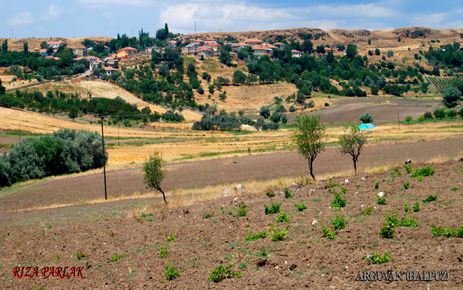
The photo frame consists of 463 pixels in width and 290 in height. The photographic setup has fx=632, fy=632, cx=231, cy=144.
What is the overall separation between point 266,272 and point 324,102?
13982 centimetres

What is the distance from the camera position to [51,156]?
215ft

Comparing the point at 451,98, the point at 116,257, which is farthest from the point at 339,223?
the point at 451,98

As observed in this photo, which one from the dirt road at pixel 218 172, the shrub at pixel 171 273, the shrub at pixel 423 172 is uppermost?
the shrub at pixel 423 172

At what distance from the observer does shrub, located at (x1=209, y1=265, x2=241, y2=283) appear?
16.6m

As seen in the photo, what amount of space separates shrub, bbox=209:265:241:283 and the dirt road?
31.3 meters

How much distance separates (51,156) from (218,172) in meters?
19.9

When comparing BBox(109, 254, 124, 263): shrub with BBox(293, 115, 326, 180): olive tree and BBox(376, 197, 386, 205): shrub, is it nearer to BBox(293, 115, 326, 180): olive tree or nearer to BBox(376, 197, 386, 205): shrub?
BBox(376, 197, 386, 205): shrub

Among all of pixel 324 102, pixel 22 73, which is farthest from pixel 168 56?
pixel 324 102

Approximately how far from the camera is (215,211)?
26.9 metres

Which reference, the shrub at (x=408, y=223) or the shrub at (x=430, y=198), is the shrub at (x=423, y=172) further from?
the shrub at (x=408, y=223)

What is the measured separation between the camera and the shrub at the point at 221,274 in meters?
16.6

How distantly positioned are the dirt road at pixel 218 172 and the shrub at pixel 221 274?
3127 cm

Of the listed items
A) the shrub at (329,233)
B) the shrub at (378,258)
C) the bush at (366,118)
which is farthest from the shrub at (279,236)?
the bush at (366,118)

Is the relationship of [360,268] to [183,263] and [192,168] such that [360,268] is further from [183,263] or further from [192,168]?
[192,168]
